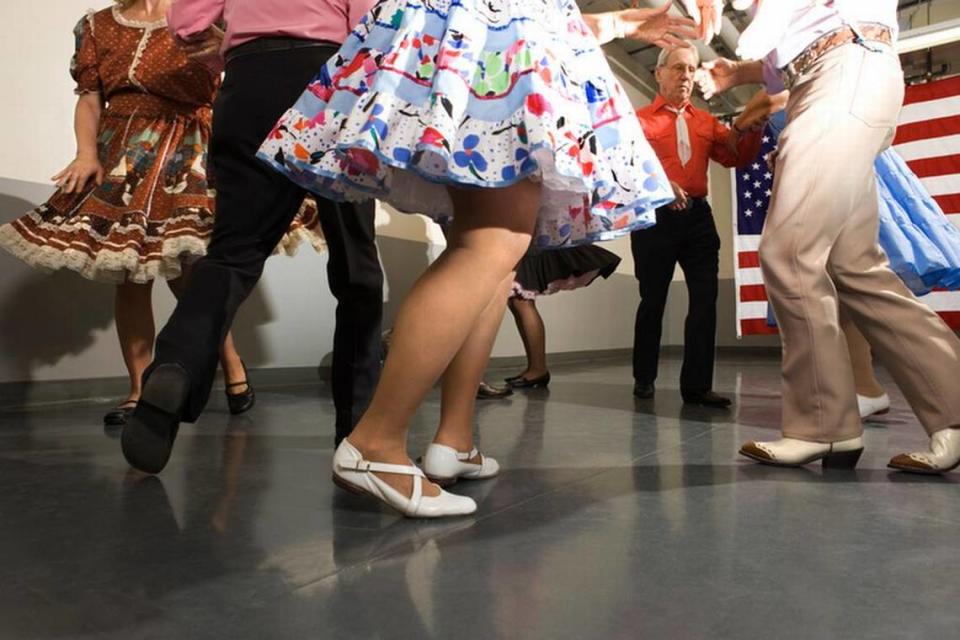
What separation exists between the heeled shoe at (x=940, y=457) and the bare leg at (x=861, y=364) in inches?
35.4

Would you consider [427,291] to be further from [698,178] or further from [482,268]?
[698,178]

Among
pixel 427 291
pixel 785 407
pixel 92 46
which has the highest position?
pixel 92 46

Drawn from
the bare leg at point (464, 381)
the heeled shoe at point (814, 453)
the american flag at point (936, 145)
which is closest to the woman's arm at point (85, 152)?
the bare leg at point (464, 381)

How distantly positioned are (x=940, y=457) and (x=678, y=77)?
2046mm

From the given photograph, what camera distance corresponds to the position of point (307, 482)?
4.66 ft

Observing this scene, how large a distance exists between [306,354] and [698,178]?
6.70 feet

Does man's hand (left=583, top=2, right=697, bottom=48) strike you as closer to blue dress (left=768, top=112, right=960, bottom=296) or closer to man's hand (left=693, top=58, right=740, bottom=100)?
man's hand (left=693, top=58, right=740, bottom=100)

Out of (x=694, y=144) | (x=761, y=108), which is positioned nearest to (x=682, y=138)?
(x=694, y=144)

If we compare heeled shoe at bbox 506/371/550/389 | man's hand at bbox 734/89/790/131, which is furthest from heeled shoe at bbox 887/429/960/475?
heeled shoe at bbox 506/371/550/389

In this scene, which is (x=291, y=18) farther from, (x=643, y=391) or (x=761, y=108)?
(x=643, y=391)

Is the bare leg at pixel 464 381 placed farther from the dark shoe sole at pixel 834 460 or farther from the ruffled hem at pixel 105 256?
the ruffled hem at pixel 105 256

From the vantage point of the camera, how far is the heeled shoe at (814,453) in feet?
5.13

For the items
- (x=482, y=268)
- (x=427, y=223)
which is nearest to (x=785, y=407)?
(x=482, y=268)

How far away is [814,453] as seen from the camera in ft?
5.13
